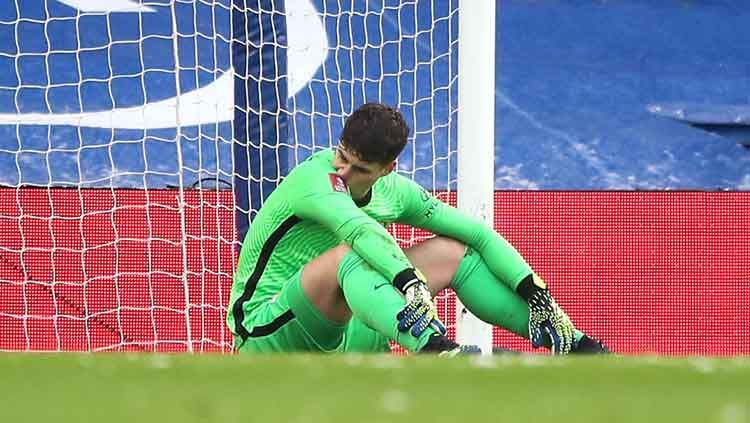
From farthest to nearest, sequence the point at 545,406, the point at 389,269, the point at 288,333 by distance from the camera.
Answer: the point at 288,333 < the point at 389,269 < the point at 545,406

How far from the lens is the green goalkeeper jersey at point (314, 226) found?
8.29 ft

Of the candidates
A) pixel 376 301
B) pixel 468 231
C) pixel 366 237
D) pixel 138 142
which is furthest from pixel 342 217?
pixel 138 142

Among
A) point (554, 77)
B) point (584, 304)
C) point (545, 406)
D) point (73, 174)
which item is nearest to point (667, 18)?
point (554, 77)

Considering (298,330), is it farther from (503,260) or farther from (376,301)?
(503,260)

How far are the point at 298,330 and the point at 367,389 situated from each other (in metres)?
1.58

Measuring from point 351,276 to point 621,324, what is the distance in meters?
2.80

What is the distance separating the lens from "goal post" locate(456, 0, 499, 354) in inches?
120

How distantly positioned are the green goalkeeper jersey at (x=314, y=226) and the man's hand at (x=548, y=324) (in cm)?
6

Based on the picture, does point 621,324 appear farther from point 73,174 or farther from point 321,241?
point 321,241

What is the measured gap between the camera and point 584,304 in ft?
16.1

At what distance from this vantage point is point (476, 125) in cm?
306

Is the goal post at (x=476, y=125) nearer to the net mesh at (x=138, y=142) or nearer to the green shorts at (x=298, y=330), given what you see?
the green shorts at (x=298, y=330)

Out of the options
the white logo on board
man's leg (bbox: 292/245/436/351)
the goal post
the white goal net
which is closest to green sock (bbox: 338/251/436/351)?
man's leg (bbox: 292/245/436/351)

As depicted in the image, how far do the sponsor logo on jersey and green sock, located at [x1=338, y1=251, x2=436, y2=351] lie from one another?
8.1 inches
